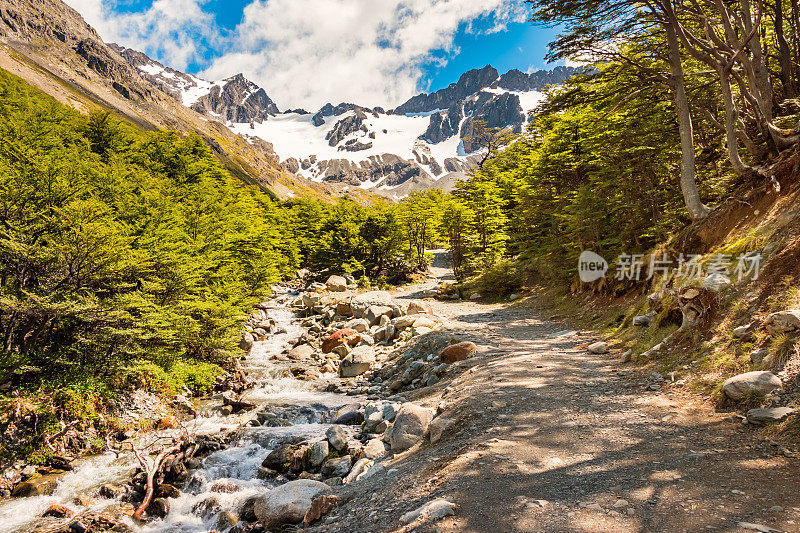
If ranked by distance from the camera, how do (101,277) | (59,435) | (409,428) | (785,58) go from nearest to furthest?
(409,428)
(59,435)
(785,58)
(101,277)

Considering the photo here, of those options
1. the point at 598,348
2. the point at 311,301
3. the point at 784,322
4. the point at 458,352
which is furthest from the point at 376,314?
the point at 784,322

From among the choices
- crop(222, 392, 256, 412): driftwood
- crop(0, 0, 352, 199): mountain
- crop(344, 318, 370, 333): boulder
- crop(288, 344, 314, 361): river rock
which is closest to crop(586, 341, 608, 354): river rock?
crop(222, 392, 256, 412): driftwood

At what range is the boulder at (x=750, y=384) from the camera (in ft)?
16.6

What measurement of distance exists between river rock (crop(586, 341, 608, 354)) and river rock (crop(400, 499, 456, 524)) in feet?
25.7

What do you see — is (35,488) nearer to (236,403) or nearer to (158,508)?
(158,508)

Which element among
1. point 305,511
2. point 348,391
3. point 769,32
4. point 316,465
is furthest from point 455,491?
point 769,32

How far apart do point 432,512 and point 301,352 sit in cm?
1494

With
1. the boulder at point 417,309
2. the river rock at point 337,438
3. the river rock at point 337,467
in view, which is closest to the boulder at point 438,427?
the river rock at point 337,467

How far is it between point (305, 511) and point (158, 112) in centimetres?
19745

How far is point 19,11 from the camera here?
491 feet

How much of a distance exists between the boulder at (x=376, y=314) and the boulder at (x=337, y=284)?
1089cm

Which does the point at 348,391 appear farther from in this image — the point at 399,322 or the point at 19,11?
the point at 19,11

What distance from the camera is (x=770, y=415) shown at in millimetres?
4586

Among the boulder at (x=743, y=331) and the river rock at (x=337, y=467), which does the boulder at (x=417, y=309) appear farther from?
the boulder at (x=743, y=331)
